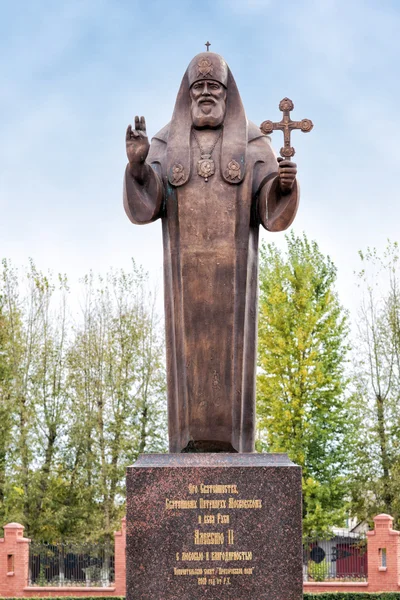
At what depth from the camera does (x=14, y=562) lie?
23.1 metres

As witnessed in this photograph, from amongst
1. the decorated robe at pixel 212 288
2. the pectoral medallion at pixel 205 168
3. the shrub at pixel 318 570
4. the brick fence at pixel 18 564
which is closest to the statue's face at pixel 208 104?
the decorated robe at pixel 212 288

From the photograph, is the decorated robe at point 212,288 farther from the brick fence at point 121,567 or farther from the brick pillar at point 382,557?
the brick pillar at point 382,557

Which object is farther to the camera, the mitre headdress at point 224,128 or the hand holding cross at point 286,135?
the mitre headdress at point 224,128

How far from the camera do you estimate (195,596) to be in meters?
7.05

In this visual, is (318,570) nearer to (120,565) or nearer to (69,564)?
(120,565)

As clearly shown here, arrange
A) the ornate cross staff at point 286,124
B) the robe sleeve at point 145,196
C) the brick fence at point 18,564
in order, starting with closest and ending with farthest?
the ornate cross staff at point 286,124, the robe sleeve at point 145,196, the brick fence at point 18,564

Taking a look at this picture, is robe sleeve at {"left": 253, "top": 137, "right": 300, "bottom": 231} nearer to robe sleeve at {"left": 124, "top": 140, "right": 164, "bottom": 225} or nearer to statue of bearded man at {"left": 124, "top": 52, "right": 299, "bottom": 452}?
statue of bearded man at {"left": 124, "top": 52, "right": 299, "bottom": 452}

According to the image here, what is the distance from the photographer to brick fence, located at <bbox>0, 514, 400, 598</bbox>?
74.4ft

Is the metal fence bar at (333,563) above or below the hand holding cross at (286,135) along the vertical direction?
below

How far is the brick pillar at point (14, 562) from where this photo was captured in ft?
75.7

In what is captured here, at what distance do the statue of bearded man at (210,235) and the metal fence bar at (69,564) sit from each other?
17157 millimetres

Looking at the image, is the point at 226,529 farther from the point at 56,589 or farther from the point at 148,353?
the point at 148,353

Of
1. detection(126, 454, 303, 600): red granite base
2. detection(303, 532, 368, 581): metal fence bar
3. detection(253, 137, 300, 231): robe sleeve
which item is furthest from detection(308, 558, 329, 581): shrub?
detection(126, 454, 303, 600): red granite base

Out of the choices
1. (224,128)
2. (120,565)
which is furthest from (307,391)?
(224,128)
